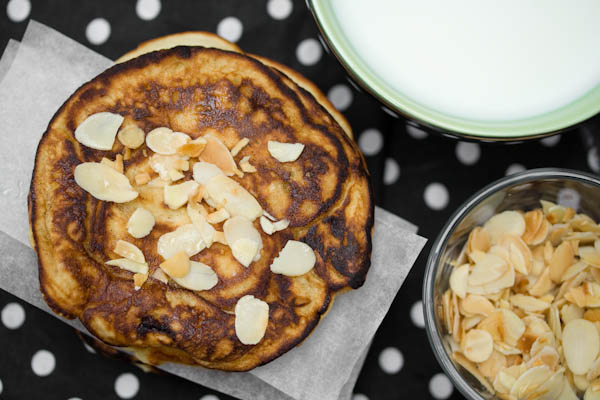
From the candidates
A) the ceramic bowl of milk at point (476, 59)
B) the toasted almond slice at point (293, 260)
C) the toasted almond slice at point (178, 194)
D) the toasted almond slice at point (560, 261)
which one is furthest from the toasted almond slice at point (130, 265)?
the toasted almond slice at point (560, 261)

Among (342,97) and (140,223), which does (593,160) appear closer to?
(342,97)

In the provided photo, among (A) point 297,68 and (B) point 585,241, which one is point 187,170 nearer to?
(A) point 297,68

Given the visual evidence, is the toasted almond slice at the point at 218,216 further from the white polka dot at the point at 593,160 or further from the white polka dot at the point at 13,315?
the white polka dot at the point at 593,160

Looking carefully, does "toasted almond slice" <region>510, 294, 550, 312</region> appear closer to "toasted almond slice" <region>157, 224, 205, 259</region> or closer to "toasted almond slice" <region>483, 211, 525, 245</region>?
"toasted almond slice" <region>483, 211, 525, 245</region>

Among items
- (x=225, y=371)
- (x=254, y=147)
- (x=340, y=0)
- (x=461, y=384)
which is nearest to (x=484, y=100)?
(x=340, y=0)

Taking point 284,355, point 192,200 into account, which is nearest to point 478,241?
point 284,355

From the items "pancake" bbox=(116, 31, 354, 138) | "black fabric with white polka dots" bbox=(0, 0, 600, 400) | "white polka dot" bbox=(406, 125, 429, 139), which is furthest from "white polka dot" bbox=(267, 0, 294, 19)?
"white polka dot" bbox=(406, 125, 429, 139)
